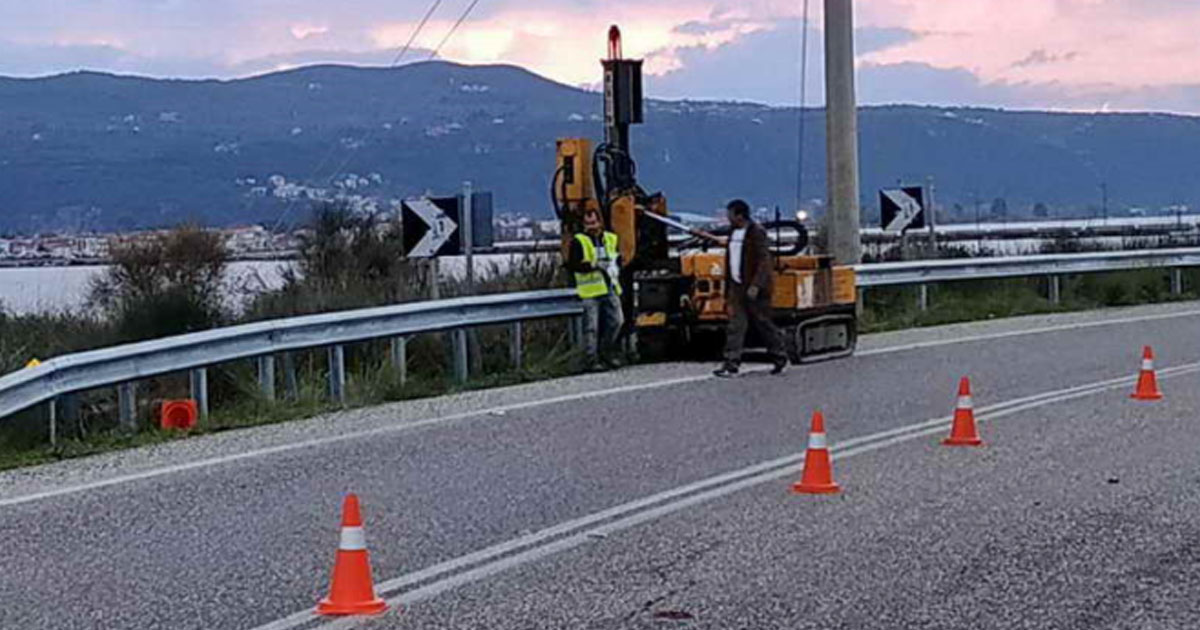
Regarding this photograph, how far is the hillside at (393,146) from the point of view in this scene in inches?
1652

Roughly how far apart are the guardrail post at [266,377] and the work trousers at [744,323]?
4529 millimetres

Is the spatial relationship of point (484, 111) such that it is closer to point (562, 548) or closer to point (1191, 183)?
point (1191, 183)

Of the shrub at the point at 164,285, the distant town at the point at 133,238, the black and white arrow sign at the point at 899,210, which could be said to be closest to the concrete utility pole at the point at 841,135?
the black and white arrow sign at the point at 899,210

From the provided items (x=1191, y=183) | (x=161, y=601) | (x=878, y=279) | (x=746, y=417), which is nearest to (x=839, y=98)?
(x=878, y=279)

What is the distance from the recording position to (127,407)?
14.2m

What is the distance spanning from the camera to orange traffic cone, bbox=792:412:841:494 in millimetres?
10188

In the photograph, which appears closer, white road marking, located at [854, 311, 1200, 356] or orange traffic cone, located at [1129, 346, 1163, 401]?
orange traffic cone, located at [1129, 346, 1163, 401]

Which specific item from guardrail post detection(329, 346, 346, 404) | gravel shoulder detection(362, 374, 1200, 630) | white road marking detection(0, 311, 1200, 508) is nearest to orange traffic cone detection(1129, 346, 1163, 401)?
gravel shoulder detection(362, 374, 1200, 630)

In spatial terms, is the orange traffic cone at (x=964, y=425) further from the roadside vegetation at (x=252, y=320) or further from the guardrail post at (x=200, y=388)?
the guardrail post at (x=200, y=388)

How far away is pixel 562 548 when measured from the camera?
880 centimetres

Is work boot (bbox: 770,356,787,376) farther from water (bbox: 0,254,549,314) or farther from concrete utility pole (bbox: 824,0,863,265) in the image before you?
concrete utility pole (bbox: 824,0,863,265)

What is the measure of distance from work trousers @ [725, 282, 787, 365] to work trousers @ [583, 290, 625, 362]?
4.83ft

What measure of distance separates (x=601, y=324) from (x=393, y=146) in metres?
32.6

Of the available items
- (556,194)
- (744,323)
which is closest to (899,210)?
(556,194)
